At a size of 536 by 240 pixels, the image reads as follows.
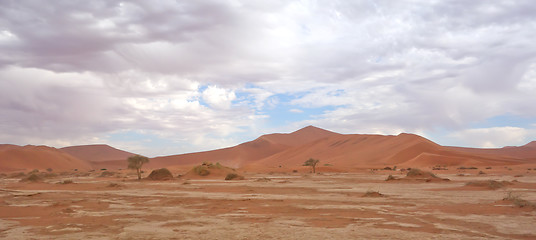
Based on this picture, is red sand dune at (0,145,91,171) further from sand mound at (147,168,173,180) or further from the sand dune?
the sand dune

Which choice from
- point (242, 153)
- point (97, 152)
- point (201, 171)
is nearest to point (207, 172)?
point (201, 171)

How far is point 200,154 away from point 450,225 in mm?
128762

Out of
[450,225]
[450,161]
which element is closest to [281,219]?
[450,225]

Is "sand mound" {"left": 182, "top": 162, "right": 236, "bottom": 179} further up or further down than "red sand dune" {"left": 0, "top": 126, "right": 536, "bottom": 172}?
further down

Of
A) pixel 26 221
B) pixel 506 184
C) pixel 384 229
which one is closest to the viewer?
pixel 384 229

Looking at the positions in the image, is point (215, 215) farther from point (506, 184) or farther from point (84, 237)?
point (506, 184)

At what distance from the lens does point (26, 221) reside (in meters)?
11.0

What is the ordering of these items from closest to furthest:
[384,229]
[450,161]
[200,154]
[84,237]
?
[84,237] < [384,229] < [450,161] < [200,154]

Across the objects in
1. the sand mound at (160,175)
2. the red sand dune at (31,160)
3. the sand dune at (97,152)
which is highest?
the sand dune at (97,152)

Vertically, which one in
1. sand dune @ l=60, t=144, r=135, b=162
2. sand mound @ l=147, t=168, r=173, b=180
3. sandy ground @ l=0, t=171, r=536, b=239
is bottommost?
sandy ground @ l=0, t=171, r=536, b=239

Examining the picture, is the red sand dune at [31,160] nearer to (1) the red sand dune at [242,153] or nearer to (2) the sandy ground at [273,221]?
(1) the red sand dune at [242,153]

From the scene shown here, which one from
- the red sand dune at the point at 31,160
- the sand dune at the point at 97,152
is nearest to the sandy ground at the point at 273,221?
the red sand dune at the point at 31,160

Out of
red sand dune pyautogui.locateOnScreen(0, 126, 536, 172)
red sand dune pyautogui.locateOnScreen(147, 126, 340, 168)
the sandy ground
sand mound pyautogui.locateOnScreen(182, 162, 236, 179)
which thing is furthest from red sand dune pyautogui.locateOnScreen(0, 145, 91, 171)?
the sandy ground

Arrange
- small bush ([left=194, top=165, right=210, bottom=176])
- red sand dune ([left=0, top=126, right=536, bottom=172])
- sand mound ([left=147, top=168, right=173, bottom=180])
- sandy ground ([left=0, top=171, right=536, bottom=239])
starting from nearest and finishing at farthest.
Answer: sandy ground ([left=0, top=171, right=536, bottom=239]), sand mound ([left=147, top=168, right=173, bottom=180]), small bush ([left=194, top=165, right=210, bottom=176]), red sand dune ([left=0, top=126, right=536, bottom=172])
